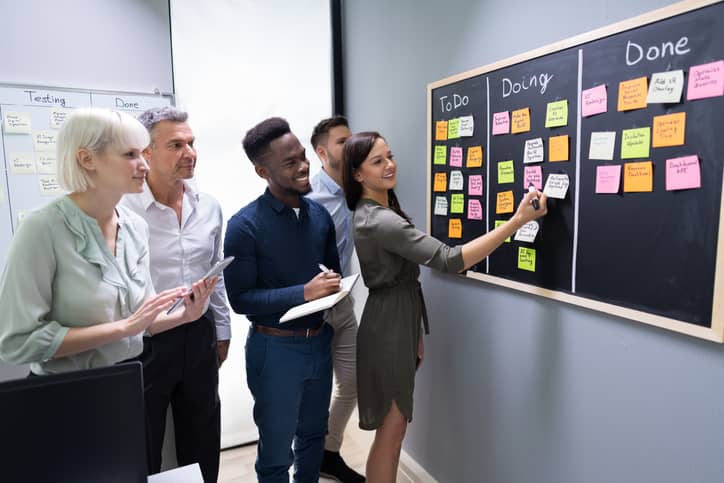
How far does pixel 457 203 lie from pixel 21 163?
208cm

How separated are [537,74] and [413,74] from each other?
827 millimetres

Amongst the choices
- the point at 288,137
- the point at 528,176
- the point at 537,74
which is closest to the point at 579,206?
the point at 528,176

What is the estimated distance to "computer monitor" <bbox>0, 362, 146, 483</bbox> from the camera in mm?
708

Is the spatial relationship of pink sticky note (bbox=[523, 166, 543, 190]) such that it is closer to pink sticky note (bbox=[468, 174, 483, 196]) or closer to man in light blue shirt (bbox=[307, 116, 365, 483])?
pink sticky note (bbox=[468, 174, 483, 196])

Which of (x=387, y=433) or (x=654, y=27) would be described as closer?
(x=654, y=27)

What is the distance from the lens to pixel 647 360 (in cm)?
130

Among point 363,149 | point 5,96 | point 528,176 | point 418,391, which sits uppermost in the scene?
point 5,96

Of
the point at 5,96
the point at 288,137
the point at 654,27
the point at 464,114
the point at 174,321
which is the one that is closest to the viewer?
the point at 654,27

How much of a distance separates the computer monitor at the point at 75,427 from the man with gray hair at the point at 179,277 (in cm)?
97

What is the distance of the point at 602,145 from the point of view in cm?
136

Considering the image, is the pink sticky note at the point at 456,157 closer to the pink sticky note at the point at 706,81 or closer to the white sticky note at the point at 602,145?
the white sticky note at the point at 602,145

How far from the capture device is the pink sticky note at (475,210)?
1.85 metres

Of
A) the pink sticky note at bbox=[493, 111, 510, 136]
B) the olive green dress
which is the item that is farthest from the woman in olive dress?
the pink sticky note at bbox=[493, 111, 510, 136]

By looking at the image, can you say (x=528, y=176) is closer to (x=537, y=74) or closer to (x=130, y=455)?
(x=537, y=74)
